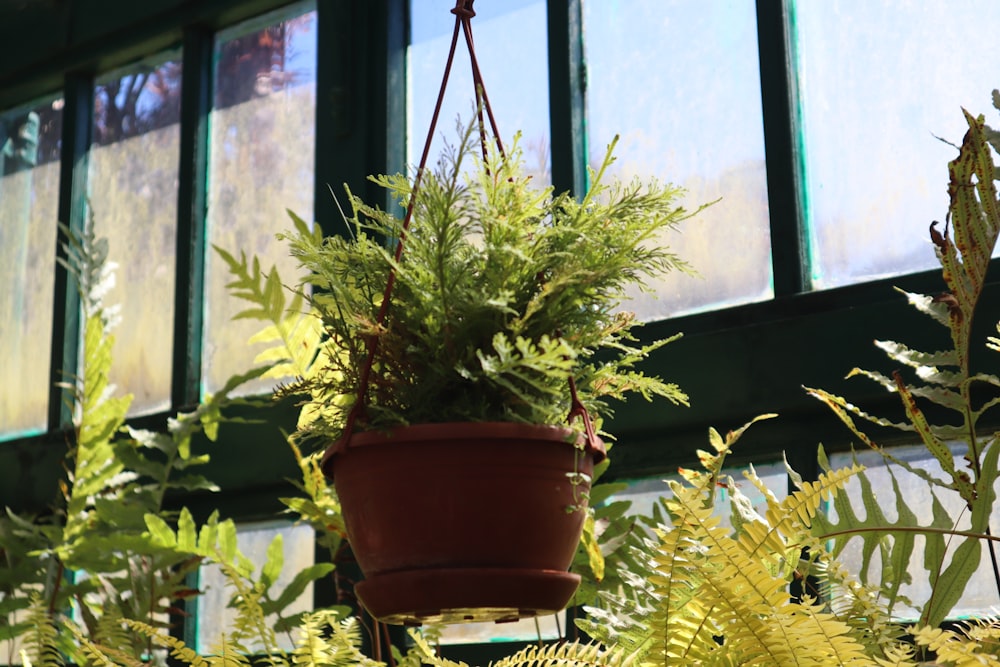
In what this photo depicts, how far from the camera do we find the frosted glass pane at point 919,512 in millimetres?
1477

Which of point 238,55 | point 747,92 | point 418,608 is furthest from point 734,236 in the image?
point 238,55

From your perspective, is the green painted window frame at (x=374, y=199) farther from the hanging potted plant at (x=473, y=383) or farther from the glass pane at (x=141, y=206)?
the hanging potted plant at (x=473, y=383)

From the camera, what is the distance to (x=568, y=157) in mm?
1893

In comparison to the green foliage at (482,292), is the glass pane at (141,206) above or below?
above

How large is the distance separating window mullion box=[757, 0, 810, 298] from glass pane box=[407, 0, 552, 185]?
38 cm

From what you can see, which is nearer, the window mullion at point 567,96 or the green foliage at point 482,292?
the green foliage at point 482,292

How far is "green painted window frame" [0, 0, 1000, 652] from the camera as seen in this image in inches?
63.0

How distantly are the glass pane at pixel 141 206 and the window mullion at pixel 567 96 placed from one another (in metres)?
0.89

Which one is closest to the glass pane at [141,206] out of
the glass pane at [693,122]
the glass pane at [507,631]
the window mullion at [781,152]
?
the glass pane at [507,631]

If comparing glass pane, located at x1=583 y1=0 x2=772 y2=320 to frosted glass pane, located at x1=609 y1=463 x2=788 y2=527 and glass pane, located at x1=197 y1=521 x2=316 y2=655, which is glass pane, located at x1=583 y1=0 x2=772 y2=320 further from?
glass pane, located at x1=197 y1=521 x2=316 y2=655

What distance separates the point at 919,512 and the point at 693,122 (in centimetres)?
67

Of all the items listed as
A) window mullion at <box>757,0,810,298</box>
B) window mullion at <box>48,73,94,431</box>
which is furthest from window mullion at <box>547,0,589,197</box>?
window mullion at <box>48,73,94,431</box>

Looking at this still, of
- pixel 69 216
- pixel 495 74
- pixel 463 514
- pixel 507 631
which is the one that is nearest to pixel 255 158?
pixel 69 216

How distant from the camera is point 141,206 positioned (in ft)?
8.15
